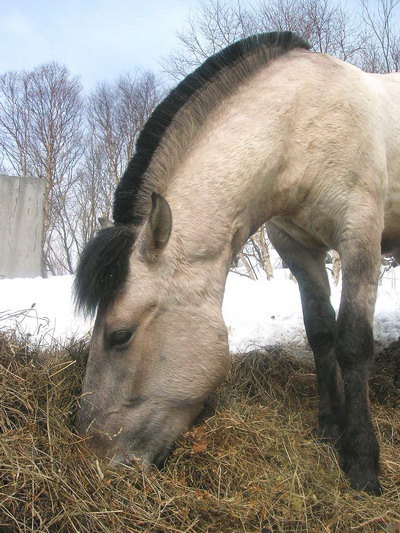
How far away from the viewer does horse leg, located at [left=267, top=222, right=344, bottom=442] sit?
335 cm

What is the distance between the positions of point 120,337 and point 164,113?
137cm

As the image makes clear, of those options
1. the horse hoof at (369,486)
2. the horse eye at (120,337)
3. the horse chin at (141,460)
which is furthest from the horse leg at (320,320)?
the horse eye at (120,337)

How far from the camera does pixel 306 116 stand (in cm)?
314

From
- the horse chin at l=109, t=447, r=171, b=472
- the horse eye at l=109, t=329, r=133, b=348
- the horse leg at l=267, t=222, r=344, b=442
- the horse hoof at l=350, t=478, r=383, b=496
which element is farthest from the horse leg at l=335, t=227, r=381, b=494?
the horse eye at l=109, t=329, r=133, b=348

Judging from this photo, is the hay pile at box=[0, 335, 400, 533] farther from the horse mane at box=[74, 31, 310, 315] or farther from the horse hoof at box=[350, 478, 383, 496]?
the horse mane at box=[74, 31, 310, 315]

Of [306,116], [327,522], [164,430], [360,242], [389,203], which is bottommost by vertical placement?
[327,522]

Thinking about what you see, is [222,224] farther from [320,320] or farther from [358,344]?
[320,320]

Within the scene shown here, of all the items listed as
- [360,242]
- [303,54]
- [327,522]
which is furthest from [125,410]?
[303,54]

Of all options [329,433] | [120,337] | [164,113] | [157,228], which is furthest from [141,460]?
[164,113]

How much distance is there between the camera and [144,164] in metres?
2.99

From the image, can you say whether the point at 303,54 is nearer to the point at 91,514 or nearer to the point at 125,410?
the point at 125,410

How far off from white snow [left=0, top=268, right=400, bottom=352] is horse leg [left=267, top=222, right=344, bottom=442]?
109 centimetres

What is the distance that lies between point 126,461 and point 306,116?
220cm

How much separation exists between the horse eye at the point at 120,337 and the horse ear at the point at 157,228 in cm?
40
